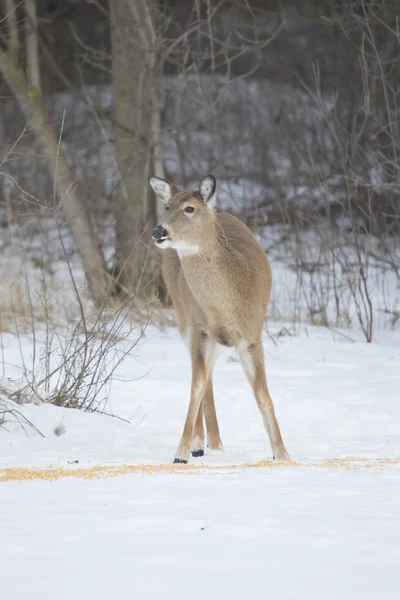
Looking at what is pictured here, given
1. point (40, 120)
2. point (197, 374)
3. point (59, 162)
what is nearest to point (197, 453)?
point (197, 374)

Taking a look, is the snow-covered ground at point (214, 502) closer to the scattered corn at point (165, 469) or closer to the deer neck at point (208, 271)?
the scattered corn at point (165, 469)

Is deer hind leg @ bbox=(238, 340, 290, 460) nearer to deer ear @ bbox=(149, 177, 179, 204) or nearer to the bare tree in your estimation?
deer ear @ bbox=(149, 177, 179, 204)

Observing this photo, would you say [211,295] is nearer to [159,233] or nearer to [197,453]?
[159,233]

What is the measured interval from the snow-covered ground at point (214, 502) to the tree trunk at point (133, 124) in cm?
491

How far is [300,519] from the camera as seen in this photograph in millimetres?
4656

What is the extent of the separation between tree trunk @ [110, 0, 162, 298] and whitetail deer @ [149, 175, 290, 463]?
6.55 metres

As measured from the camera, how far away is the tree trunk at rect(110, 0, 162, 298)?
46.0 feet

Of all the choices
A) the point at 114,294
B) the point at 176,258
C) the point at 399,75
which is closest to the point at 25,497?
the point at 176,258

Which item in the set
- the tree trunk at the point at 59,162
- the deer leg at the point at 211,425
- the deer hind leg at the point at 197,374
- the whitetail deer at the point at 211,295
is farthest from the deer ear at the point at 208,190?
the tree trunk at the point at 59,162

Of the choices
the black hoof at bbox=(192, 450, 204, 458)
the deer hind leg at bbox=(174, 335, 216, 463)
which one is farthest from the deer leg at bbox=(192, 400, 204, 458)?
the deer hind leg at bbox=(174, 335, 216, 463)

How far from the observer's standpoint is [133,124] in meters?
14.6

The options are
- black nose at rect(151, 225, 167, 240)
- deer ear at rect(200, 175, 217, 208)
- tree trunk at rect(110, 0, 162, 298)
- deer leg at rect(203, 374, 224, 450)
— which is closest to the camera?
black nose at rect(151, 225, 167, 240)

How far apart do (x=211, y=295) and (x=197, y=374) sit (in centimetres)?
51

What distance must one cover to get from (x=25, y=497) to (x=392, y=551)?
6.11ft
